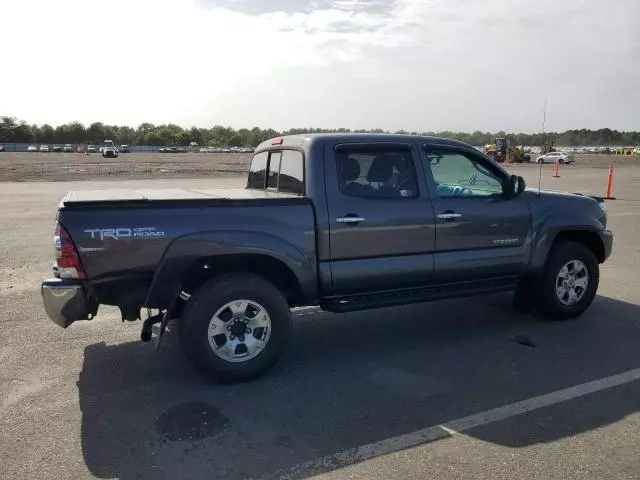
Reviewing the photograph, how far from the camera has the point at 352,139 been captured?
5.02m

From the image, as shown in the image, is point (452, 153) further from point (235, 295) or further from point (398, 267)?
point (235, 295)

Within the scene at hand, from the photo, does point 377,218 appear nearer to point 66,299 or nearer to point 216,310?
point 216,310

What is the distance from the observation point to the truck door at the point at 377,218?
4.77 m

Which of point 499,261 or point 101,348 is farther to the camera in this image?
point 499,261

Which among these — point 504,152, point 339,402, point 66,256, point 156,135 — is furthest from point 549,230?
point 156,135

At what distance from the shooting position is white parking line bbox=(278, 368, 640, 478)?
10.7 ft

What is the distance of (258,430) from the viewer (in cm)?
366

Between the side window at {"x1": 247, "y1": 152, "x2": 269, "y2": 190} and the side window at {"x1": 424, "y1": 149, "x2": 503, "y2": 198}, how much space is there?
1.70 m

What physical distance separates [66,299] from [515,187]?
4179mm

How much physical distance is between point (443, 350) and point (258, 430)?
2155mm

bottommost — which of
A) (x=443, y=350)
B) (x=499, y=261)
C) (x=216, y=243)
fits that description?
(x=443, y=350)

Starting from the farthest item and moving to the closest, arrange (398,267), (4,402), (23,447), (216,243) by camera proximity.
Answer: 1. (398,267)
2. (216,243)
3. (4,402)
4. (23,447)

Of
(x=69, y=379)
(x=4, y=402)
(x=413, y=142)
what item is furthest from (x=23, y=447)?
(x=413, y=142)

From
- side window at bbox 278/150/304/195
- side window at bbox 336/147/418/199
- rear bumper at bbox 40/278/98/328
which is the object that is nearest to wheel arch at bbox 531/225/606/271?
side window at bbox 336/147/418/199
